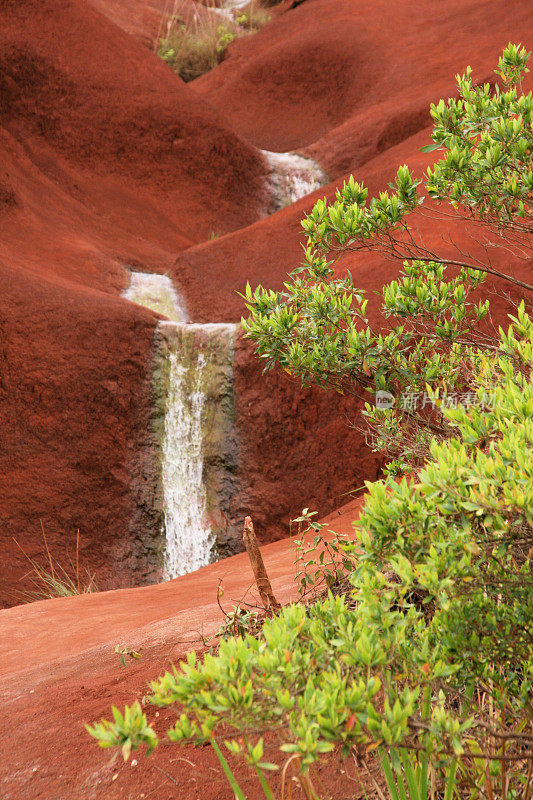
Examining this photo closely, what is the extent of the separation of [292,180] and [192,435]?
27.5ft

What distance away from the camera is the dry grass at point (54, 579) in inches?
261

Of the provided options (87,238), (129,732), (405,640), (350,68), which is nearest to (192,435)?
(87,238)

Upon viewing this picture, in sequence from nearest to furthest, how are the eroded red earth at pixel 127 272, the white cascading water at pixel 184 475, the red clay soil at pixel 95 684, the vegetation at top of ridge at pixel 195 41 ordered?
the red clay soil at pixel 95 684, the eroded red earth at pixel 127 272, the white cascading water at pixel 184 475, the vegetation at top of ridge at pixel 195 41

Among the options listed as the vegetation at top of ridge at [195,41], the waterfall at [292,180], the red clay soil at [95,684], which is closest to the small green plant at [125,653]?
the red clay soil at [95,684]

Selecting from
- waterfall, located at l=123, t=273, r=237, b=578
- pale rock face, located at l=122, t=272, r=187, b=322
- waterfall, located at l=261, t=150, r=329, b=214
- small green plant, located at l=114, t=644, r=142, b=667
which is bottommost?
small green plant, located at l=114, t=644, r=142, b=667

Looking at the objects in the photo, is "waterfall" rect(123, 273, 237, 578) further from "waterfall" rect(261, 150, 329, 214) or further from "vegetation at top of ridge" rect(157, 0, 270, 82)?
"vegetation at top of ridge" rect(157, 0, 270, 82)

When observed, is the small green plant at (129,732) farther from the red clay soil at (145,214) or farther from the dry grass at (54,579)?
the red clay soil at (145,214)

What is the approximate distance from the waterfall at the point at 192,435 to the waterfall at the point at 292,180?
22.5 ft

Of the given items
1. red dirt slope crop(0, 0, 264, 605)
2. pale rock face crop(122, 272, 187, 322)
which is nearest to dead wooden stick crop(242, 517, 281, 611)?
red dirt slope crop(0, 0, 264, 605)

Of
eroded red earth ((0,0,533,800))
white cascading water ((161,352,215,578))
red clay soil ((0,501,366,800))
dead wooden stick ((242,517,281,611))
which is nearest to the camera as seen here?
red clay soil ((0,501,366,800))

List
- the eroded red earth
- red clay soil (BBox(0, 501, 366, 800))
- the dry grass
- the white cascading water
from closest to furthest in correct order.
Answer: red clay soil (BBox(0, 501, 366, 800)) → the eroded red earth → the dry grass → the white cascading water

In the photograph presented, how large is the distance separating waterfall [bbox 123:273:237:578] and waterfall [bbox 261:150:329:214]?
6.87 m

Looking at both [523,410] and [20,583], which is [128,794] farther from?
[20,583]

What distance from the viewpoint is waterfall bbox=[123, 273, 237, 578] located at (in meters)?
7.80
